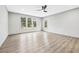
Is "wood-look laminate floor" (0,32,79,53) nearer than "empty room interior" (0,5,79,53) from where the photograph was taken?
Yes

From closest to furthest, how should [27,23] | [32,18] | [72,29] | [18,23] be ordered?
1. [72,29]
2. [18,23]
3. [27,23]
4. [32,18]

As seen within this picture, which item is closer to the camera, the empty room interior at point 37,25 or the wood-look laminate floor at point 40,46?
the wood-look laminate floor at point 40,46

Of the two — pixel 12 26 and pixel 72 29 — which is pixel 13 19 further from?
pixel 72 29

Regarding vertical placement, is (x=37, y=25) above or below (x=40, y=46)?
above

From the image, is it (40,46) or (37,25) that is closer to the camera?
(40,46)
